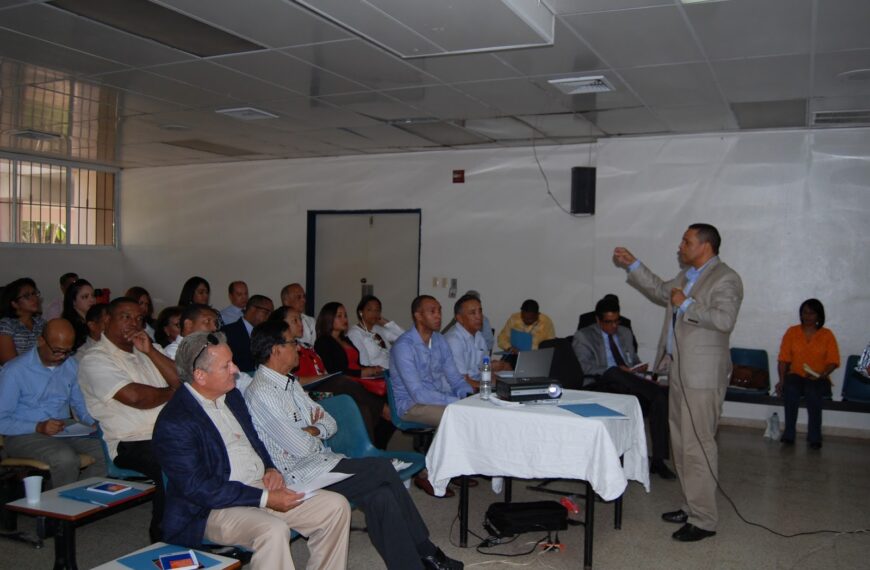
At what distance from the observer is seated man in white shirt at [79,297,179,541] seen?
367 cm

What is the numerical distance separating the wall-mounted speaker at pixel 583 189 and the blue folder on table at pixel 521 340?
161cm

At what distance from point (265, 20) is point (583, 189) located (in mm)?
4622

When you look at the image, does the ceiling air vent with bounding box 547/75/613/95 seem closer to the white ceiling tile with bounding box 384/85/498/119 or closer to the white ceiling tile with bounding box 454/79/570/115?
the white ceiling tile with bounding box 454/79/570/115

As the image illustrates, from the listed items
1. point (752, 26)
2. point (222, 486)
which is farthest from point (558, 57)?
point (222, 486)

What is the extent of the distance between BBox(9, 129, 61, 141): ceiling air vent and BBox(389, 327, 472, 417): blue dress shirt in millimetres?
6023

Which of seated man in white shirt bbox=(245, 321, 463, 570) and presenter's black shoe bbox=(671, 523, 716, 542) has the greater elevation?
seated man in white shirt bbox=(245, 321, 463, 570)

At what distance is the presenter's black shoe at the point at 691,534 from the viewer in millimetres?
4082

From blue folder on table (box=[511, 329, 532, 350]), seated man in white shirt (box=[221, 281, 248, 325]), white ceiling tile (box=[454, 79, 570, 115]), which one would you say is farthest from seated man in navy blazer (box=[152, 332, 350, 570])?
blue folder on table (box=[511, 329, 532, 350])

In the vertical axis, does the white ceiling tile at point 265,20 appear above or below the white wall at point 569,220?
above

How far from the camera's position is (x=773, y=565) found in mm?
3777

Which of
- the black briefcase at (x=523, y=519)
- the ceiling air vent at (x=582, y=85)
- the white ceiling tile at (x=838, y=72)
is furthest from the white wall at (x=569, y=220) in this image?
the black briefcase at (x=523, y=519)

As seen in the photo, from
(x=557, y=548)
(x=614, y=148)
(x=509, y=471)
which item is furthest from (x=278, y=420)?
(x=614, y=148)

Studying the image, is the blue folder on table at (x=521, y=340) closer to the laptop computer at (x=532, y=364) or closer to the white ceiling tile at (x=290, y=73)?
the laptop computer at (x=532, y=364)

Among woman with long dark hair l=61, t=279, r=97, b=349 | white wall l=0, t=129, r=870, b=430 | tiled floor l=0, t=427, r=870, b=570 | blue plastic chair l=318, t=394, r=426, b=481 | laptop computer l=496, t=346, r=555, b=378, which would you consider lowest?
tiled floor l=0, t=427, r=870, b=570
